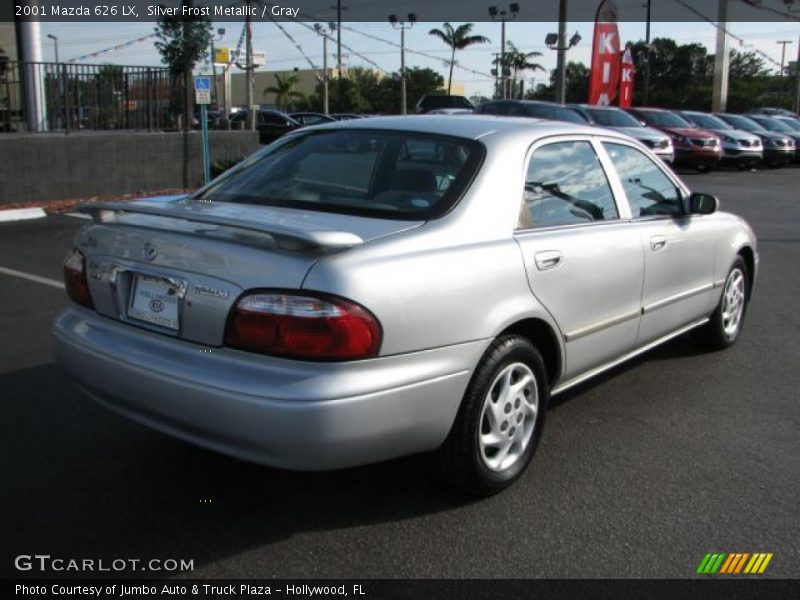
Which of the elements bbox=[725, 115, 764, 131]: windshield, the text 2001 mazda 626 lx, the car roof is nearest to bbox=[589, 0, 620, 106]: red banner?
bbox=[725, 115, 764, 131]: windshield

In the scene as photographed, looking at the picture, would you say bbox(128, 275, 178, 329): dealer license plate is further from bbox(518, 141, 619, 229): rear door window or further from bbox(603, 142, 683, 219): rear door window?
bbox(603, 142, 683, 219): rear door window

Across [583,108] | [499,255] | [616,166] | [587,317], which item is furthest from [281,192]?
[583,108]

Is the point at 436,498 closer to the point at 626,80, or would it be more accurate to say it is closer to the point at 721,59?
the point at 626,80

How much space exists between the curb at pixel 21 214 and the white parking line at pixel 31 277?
3579 mm

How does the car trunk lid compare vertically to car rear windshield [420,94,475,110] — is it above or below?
below

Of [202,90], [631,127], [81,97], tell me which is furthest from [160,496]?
[631,127]

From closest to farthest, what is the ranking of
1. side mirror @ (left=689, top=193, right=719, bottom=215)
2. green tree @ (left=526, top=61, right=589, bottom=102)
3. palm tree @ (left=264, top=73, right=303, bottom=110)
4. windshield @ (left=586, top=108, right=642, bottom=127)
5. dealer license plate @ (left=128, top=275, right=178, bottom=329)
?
dealer license plate @ (left=128, top=275, right=178, bottom=329)
side mirror @ (left=689, top=193, right=719, bottom=215)
windshield @ (left=586, top=108, right=642, bottom=127)
palm tree @ (left=264, top=73, right=303, bottom=110)
green tree @ (left=526, top=61, right=589, bottom=102)

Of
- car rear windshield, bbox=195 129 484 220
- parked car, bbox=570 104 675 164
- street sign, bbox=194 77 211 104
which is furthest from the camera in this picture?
parked car, bbox=570 104 675 164

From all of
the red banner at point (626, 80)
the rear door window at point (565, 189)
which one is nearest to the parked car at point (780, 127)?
the red banner at point (626, 80)

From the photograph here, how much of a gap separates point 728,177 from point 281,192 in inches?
800

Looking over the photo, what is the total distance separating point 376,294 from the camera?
279 centimetres

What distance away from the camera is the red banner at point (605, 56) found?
23453mm

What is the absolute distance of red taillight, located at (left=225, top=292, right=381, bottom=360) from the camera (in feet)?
8.95

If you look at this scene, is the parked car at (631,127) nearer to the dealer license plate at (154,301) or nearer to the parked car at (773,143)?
the parked car at (773,143)
